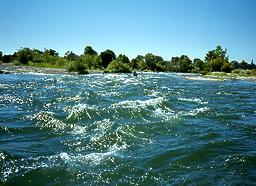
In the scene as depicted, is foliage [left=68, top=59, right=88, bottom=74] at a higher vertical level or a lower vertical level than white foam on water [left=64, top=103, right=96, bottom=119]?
higher

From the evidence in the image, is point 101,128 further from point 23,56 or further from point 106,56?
point 106,56

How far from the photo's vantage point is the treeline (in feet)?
351

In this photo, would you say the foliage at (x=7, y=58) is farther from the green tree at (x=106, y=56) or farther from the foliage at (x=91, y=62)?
A: the green tree at (x=106, y=56)

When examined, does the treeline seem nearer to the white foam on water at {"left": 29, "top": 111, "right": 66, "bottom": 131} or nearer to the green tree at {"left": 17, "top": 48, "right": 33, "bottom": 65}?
the green tree at {"left": 17, "top": 48, "right": 33, "bottom": 65}

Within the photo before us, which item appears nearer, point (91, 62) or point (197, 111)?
point (197, 111)

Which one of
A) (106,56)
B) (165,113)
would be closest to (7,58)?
(106,56)

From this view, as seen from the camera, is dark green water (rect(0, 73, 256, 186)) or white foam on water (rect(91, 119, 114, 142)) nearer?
dark green water (rect(0, 73, 256, 186))

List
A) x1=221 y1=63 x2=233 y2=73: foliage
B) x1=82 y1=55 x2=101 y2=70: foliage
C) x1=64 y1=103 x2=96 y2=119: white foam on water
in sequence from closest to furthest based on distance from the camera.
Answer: x1=64 y1=103 x2=96 y2=119: white foam on water, x1=221 y1=63 x2=233 y2=73: foliage, x1=82 y1=55 x2=101 y2=70: foliage

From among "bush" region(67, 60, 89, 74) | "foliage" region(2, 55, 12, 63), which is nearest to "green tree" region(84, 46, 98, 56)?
"foliage" region(2, 55, 12, 63)

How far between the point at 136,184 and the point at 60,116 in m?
11.4

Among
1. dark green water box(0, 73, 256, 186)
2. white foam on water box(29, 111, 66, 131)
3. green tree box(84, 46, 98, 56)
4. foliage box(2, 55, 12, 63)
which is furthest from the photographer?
green tree box(84, 46, 98, 56)

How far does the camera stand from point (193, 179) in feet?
34.1

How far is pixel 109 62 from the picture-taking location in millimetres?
139125

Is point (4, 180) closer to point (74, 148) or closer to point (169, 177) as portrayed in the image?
point (74, 148)
